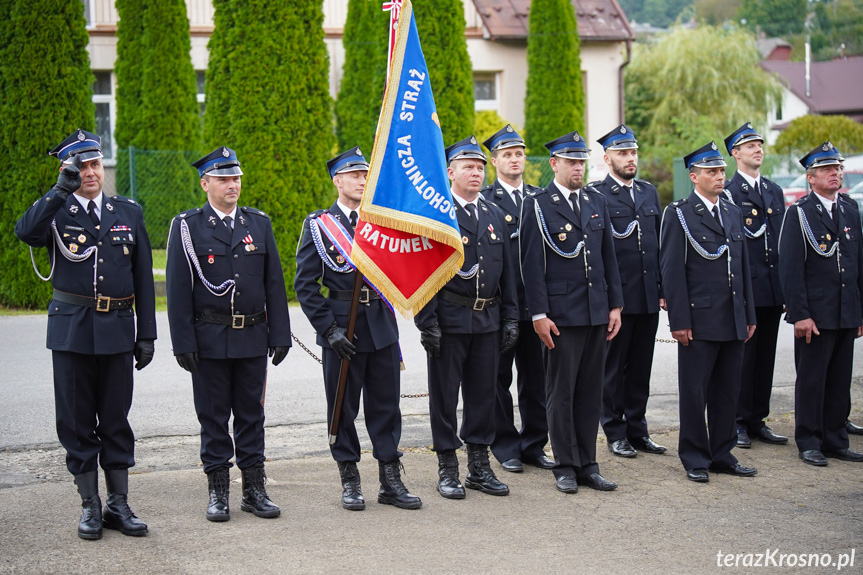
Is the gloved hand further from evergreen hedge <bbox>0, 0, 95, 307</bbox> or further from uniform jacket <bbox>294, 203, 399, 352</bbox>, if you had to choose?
evergreen hedge <bbox>0, 0, 95, 307</bbox>

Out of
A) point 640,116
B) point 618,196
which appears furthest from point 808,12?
point 618,196

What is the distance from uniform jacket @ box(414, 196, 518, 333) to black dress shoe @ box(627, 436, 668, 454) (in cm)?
170

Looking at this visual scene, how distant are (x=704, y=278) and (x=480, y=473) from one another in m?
2.03

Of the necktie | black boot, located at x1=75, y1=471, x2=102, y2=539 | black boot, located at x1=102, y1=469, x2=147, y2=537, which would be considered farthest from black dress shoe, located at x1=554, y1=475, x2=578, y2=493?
the necktie

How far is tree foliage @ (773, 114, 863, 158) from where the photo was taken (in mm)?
37531

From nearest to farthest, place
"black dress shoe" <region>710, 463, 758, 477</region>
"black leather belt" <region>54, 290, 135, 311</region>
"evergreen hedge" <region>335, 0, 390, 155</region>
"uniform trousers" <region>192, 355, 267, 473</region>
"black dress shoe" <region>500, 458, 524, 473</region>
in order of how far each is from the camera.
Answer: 1. "black leather belt" <region>54, 290, 135, 311</region>
2. "uniform trousers" <region>192, 355, 267, 473</region>
3. "black dress shoe" <region>710, 463, 758, 477</region>
4. "black dress shoe" <region>500, 458, 524, 473</region>
5. "evergreen hedge" <region>335, 0, 390, 155</region>

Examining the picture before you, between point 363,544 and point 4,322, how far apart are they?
9.19 m

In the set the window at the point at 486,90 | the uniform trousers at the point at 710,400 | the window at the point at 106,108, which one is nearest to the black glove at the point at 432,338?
the uniform trousers at the point at 710,400

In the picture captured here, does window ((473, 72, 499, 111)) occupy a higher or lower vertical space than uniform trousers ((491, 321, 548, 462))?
higher

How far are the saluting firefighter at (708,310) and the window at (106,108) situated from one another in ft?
62.1

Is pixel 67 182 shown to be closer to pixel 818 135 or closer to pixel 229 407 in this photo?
pixel 229 407

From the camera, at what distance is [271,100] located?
600 inches

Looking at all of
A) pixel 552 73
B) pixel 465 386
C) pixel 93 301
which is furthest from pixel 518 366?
pixel 552 73

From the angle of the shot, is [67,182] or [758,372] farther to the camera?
[758,372]
